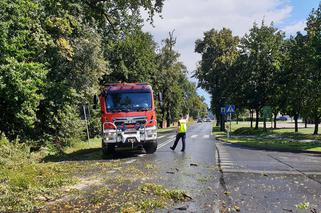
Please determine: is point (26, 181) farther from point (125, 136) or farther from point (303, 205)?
point (125, 136)

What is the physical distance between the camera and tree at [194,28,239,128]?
2180 inches

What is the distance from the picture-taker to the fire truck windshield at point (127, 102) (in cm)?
1897

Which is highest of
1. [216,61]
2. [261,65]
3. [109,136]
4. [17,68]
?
A: [216,61]

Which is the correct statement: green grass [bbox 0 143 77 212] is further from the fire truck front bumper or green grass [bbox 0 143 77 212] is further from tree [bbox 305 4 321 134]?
tree [bbox 305 4 321 134]

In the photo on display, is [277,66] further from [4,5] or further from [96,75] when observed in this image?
[4,5]

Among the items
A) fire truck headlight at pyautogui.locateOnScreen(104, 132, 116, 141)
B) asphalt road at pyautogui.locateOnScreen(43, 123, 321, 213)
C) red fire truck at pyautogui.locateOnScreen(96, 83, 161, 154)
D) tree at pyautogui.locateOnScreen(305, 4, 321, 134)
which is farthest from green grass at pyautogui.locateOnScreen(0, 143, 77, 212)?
tree at pyautogui.locateOnScreen(305, 4, 321, 134)

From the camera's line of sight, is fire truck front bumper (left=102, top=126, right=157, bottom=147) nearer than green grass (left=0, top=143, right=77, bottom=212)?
No

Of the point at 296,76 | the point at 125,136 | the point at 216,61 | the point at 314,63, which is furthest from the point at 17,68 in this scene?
the point at 216,61

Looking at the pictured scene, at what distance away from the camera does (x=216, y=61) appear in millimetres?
57594

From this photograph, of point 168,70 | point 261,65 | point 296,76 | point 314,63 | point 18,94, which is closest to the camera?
point 18,94

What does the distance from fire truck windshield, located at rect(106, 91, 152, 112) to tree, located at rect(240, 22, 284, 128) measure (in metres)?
27.6

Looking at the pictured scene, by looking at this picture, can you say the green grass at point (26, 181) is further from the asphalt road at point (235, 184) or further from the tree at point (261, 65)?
the tree at point (261, 65)

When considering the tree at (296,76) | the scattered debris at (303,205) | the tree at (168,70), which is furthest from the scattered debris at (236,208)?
the tree at (168,70)

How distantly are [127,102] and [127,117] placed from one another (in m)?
0.73
